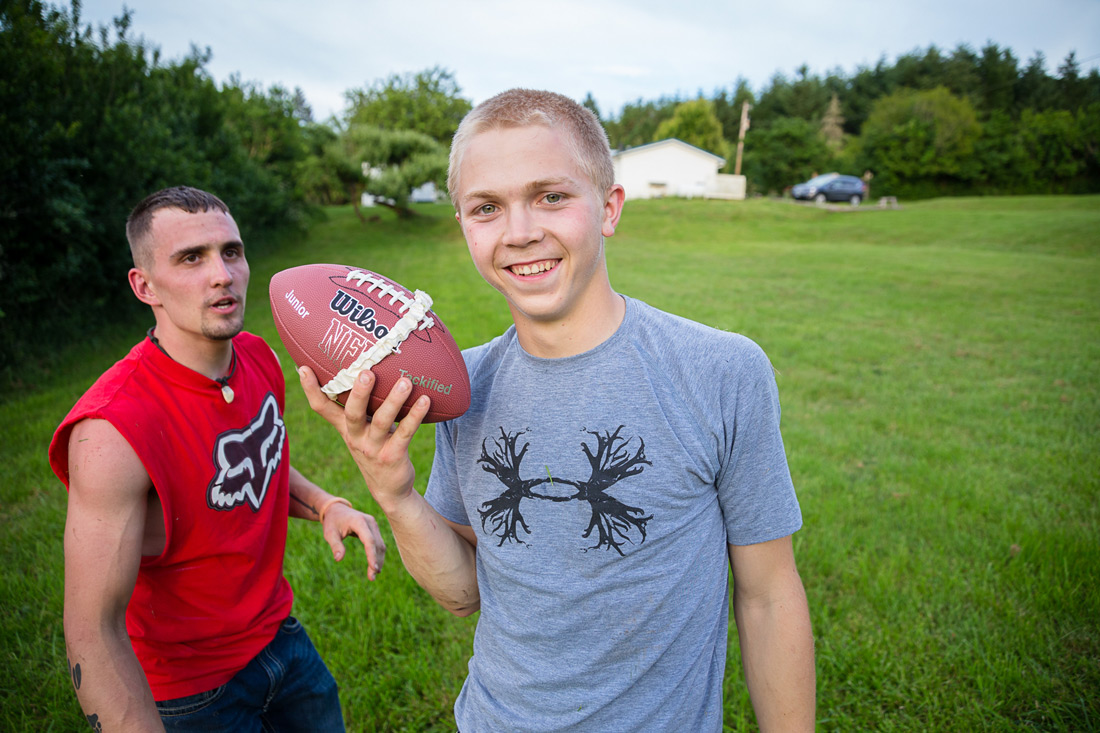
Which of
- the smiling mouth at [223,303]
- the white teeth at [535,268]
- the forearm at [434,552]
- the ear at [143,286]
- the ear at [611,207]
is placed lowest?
the forearm at [434,552]

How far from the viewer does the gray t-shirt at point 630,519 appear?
56.9 inches

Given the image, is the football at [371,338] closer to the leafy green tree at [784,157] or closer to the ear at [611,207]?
the ear at [611,207]

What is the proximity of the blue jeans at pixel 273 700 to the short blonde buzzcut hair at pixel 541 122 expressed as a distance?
191cm

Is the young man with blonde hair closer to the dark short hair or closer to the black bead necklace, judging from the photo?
the black bead necklace

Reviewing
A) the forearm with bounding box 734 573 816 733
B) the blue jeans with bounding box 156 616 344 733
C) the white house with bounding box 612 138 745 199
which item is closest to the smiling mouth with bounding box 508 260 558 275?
the forearm with bounding box 734 573 816 733

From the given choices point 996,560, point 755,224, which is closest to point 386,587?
point 996,560

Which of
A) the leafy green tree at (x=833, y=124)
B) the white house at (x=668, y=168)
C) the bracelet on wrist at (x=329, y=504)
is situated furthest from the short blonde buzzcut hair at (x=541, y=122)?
the leafy green tree at (x=833, y=124)

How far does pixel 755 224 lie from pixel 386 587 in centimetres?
2703

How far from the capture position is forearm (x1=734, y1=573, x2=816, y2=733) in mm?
1484

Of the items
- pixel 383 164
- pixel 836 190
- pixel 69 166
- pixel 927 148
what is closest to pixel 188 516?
pixel 69 166

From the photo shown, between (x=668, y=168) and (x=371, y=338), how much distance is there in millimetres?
46962

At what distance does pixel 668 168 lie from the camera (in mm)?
45062

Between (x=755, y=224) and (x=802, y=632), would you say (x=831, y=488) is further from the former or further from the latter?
(x=755, y=224)

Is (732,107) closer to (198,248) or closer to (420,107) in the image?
(420,107)
